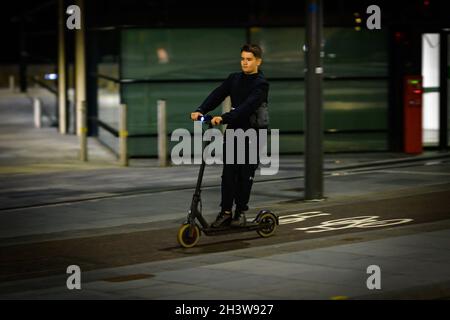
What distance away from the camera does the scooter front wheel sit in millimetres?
10953

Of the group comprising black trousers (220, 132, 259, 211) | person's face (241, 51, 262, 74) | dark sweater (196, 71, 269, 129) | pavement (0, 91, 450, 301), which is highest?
person's face (241, 51, 262, 74)

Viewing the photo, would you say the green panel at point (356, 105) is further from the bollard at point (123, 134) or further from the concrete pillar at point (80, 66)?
the concrete pillar at point (80, 66)

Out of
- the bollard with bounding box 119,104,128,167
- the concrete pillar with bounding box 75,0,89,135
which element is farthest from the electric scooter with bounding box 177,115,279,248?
the concrete pillar with bounding box 75,0,89,135

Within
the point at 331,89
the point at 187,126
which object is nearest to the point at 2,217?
the point at 187,126

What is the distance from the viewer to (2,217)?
13594 mm

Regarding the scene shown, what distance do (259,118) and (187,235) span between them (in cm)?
135

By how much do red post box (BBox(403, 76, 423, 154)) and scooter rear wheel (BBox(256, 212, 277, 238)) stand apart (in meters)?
9.42

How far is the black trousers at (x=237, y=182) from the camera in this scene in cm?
1130

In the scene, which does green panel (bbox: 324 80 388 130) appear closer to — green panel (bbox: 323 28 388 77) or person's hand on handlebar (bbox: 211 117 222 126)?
green panel (bbox: 323 28 388 77)

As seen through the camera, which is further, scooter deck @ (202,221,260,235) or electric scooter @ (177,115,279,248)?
scooter deck @ (202,221,260,235)
